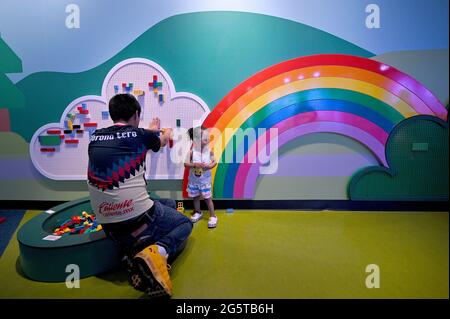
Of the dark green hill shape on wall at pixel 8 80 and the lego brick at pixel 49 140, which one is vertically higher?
the dark green hill shape on wall at pixel 8 80

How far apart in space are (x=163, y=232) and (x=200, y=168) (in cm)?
89

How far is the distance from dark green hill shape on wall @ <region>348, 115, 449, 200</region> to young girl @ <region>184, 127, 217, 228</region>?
1482 millimetres

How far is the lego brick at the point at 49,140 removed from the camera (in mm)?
3127

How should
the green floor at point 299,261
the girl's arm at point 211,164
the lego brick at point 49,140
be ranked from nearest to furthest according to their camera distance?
the green floor at point 299,261
the girl's arm at point 211,164
the lego brick at point 49,140

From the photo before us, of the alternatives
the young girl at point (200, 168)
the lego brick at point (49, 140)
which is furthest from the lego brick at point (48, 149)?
the young girl at point (200, 168)

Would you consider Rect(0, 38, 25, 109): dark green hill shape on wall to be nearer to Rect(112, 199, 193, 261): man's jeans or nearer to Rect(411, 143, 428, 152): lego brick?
Rect(112, 199, 193, 261): man's jeans

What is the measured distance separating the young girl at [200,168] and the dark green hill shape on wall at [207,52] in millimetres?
408

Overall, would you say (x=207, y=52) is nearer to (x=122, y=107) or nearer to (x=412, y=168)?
(x=122, y=107)

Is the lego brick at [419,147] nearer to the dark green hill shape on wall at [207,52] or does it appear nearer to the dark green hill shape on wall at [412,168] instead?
the dark green hill shape on wall at [412,168]

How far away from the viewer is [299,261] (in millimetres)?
2246

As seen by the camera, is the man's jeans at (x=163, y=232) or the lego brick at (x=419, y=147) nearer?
the man's jeans at (x=163, y=232)

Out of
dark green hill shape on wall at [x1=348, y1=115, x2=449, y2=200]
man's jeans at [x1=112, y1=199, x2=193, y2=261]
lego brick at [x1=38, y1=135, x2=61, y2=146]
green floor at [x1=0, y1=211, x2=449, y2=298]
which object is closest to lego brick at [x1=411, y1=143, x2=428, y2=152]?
dark green hill shape on wall at [x1=348, y1=115, x2=449, y2=200]

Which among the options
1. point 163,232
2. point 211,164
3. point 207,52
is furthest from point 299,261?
point 207,52
